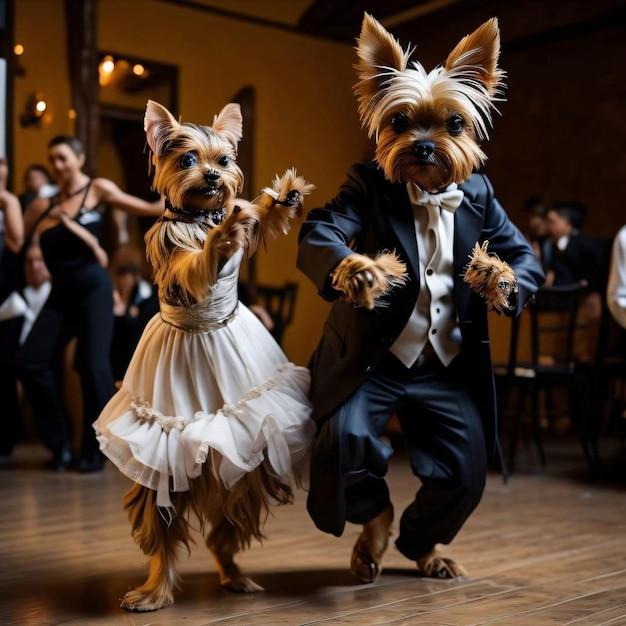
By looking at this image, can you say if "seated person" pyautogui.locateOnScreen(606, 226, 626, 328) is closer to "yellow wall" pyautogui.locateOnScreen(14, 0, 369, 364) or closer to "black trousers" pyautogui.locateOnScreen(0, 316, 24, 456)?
"black trousers" pyautogui.locateOnScreen(0, 316, 24, 456)

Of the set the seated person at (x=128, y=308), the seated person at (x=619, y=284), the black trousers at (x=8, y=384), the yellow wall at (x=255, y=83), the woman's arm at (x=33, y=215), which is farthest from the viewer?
the yellow wall at (x=255, y=83)

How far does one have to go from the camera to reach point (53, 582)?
8.55ft

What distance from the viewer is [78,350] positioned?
4625 mm

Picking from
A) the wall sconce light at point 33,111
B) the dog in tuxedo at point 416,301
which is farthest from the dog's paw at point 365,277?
the wall sconce light at point 33,111

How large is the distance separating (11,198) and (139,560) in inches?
103

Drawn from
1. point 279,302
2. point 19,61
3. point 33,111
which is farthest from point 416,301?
point 19,61

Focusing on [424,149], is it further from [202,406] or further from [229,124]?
[202,406]

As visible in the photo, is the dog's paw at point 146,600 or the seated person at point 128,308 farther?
the seated person at point 128,308

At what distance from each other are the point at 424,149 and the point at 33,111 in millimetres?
6010

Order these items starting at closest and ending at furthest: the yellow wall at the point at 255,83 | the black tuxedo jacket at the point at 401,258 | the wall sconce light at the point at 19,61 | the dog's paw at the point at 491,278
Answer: the dog's paw at the point at 491,278 → the black tuxedo jacket at the point at 401,258 → the wall sconce light at the point at 19,61 → the yellow wall at the point at 255,83

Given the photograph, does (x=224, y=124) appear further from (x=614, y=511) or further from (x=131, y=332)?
(x=131, y=332)

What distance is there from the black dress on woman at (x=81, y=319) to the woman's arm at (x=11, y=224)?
0.87 ft

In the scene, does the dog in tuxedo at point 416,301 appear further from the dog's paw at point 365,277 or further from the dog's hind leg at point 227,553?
the dog's hind leg at point 227,553

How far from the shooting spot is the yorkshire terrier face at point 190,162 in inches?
89.0
